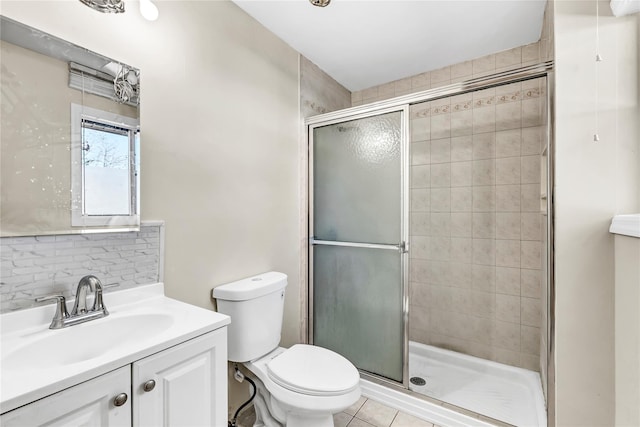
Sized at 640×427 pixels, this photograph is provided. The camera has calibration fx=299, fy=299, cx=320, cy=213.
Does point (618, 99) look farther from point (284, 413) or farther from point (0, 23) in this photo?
point (0, 23)

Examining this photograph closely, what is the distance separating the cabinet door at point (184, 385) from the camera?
2.79ft

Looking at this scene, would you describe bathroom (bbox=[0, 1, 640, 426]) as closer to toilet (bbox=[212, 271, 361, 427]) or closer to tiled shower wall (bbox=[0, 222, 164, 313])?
tiled shower wall (bbox=[0, 222, 164, 313])

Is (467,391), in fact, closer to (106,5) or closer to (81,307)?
(81,307)

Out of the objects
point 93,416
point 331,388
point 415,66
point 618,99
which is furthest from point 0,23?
point 415,66

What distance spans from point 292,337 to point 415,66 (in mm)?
2219

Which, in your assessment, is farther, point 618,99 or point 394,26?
point 394,26

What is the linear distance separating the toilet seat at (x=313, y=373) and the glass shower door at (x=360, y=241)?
517mm

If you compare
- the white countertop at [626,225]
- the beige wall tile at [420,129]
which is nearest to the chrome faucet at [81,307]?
the white countertop at [626,225]

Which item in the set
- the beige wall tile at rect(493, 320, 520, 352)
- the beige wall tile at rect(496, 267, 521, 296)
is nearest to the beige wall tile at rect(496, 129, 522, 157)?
the beige wall tile at rect(496, 267, 521, 296)

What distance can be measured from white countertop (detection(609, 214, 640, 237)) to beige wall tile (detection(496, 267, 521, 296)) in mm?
1097

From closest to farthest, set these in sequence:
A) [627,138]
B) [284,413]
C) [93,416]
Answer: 1. [93,416]
2. [627,138]
3. [284,413]

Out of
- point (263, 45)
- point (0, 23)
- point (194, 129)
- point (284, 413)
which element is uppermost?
point (263, 45)

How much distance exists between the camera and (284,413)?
1.38m

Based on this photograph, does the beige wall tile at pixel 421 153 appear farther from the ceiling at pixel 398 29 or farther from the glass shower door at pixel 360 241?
the glass shower door at pixel 360 241
